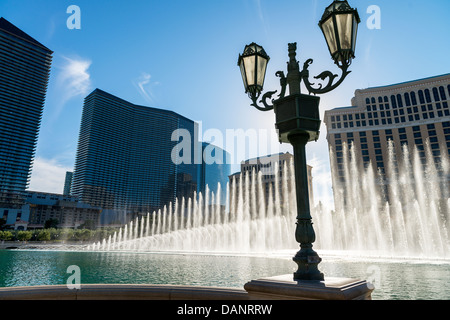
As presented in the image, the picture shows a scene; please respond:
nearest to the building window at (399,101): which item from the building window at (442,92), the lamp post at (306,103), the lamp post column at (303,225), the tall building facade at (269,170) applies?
the building window at (442,92)

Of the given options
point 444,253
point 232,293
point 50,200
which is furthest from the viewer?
point 50,200

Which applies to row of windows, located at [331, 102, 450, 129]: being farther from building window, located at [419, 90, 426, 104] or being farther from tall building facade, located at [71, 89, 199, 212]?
tall building facade, located at [71, 89, 199, 212]

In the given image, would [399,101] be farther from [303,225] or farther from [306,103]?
[303,225]

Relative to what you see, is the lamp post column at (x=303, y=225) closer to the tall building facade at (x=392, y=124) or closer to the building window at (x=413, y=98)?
the tall building facade at (x=392, y=124)

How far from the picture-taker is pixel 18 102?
126 m

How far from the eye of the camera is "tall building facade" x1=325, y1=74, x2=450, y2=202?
218ft

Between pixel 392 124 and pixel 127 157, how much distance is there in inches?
5191

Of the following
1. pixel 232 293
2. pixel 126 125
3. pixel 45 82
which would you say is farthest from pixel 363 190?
pixel 45 82

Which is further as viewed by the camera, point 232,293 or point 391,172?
point 391,172

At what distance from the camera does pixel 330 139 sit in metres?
73.9

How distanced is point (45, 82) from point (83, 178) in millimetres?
55559

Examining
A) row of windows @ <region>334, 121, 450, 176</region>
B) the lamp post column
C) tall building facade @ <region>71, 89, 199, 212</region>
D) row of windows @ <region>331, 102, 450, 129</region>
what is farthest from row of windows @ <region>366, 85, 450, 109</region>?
tall building facade @ <region>71, 89, 199, 212</region>

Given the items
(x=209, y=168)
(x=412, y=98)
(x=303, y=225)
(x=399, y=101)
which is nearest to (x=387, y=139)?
(x=399, y=101)
